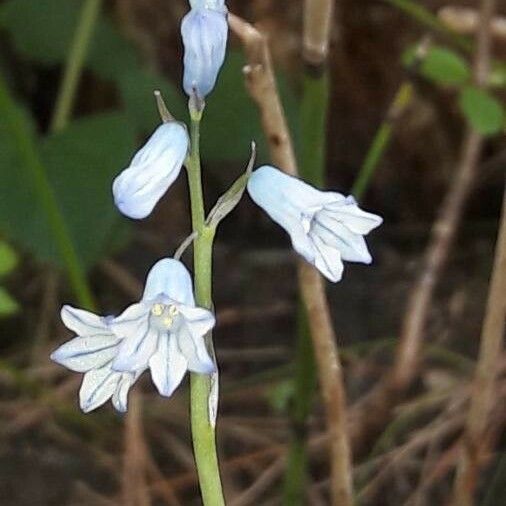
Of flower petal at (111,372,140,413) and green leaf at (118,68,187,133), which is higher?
green leaf at (118,68,187,133)

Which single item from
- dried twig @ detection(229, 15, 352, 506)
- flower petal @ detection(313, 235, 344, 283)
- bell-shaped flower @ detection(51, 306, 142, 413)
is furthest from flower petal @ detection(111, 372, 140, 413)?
dried twig @ detection(229, 15, 352, 506)

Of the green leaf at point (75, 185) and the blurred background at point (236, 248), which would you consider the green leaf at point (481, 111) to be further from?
the green leaf at point (75, 185)

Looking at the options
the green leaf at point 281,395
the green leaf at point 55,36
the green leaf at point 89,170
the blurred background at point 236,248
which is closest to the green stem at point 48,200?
the blurred background at point 236,248

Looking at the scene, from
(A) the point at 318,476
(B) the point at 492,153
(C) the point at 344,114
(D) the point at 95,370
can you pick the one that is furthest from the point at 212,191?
(D) the point at 95,370

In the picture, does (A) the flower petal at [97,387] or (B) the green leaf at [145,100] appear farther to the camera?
(B) the green leaf at [145,100]

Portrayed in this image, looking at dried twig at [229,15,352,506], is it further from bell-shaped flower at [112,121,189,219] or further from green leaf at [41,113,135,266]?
green leaf at [41,113,135,266]
